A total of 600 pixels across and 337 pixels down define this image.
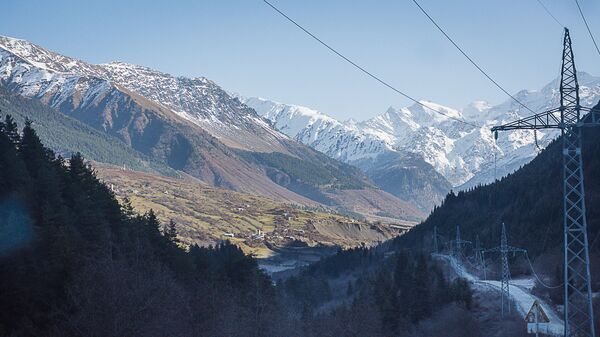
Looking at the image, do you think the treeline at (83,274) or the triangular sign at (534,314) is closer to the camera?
the treeline at (83,274)

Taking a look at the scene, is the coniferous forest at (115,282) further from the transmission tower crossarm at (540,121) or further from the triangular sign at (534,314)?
the transmission tower crossarm at (540,121)

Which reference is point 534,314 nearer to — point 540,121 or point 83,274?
point 540,121

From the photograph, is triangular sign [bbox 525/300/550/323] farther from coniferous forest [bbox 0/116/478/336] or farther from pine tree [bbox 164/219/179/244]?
pine tree [bbox 164/219/179/244]

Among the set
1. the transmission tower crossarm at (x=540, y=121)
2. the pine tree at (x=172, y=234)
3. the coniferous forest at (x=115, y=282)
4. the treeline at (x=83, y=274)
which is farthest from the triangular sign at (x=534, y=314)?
the pine tree at (x=172, y=234)

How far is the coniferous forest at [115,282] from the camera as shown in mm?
31297

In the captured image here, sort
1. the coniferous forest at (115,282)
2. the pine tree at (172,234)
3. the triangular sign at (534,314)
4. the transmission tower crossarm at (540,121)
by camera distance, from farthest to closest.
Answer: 1. the pine tree at (172,234)
2. the triangular sign at (534,314)
3. the transmission tower crossarm at (540,121)
4. the coniferous forest at (115,282)

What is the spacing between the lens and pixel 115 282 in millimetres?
30922

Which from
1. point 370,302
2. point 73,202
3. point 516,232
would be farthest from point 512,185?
point 73,202

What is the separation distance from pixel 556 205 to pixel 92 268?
8322 cm

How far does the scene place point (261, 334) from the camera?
1833 inches

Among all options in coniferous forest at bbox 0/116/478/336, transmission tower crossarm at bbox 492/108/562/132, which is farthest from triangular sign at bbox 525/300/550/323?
coniferous forest at bbox 0/116/478/336

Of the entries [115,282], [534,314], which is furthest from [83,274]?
[534,314]

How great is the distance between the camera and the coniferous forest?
31297 mm

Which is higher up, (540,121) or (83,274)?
(540,121)
